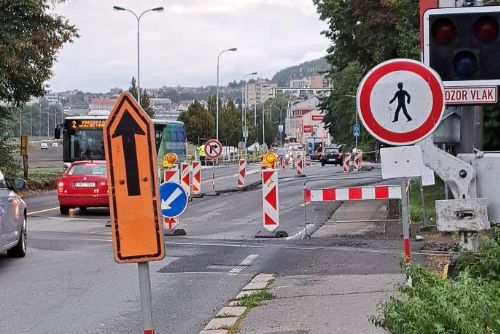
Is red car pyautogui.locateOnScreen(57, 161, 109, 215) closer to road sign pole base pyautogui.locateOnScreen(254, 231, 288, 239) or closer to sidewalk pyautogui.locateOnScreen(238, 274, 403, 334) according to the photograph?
road sign pole base pyautogui.locateOnScreen(254, 231, 288, 239)

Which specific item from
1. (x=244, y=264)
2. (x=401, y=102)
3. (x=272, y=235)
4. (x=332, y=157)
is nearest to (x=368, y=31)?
(x=272, y=235)

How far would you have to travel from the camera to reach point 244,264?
45.8ft

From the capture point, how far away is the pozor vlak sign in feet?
→ 24.5

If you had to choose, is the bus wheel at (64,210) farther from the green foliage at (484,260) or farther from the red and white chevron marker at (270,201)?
the green foliage at (484,260)

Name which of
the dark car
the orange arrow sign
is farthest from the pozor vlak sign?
the dark car

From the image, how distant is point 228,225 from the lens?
21.5 metres

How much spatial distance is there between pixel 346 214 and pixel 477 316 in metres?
17.5

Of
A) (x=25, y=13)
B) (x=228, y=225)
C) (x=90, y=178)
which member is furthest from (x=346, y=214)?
(x=25, y=13)

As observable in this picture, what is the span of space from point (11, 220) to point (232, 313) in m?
5.74

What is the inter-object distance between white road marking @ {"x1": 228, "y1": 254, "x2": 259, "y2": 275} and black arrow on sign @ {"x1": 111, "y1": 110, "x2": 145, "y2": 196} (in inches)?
302

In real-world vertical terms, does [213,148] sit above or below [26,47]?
below

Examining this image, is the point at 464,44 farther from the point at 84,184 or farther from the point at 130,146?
the point at 84,184

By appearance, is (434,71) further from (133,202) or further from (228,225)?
(228,225)

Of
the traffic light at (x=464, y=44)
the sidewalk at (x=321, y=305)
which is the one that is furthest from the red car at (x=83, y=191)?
the traffic light at (x=464, y=44)
